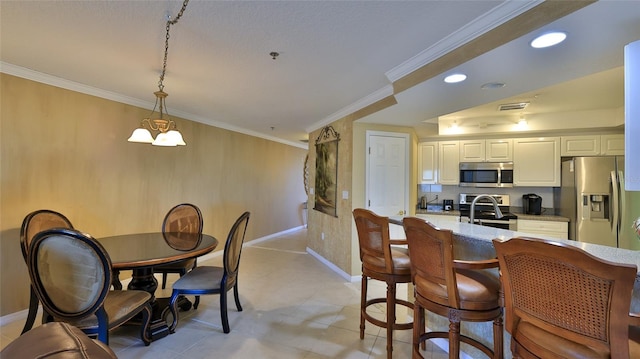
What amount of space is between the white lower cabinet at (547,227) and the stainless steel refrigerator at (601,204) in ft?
0.28

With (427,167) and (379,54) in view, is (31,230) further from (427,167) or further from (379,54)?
(427,167)

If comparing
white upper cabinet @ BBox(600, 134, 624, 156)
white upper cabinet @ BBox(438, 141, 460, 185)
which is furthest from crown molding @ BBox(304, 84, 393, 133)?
white upper cabinet @ BBox(600, 134, 624, 156)

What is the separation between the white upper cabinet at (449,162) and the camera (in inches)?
190

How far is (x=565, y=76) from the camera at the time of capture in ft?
6.75

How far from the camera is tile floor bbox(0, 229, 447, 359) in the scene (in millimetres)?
2248

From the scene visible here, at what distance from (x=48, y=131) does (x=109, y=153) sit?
0.61 m

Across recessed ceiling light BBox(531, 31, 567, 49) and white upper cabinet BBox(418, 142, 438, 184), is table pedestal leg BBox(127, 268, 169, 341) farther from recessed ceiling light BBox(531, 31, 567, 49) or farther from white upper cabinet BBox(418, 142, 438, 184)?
white upper cabinet BBox(418, 142, 438, 184)

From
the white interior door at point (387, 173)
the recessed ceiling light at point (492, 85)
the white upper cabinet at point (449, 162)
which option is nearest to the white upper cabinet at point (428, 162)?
the white upper cabinet at point (449, 162)

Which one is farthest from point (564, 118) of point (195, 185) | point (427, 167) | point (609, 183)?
point (195, 185)

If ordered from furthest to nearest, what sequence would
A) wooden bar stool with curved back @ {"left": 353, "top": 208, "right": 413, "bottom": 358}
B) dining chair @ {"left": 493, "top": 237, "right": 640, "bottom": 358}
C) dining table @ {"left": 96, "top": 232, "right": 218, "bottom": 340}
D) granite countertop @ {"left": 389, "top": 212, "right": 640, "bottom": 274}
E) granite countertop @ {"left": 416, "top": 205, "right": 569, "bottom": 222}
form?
1. granite countertop @ {"left": 416, "top": 205, "right": 569, "bottom": 222}
2. dining table @ {"left": 96, "top": 232, "right": 218, "bottom": 340}
3. wooden bar stool with curved back @ {"left": 353, "top": 208, "right": 413, "bottom": 358}
4. granite countertop @ {"left": 389, "top": 212, "right": 640, "bottom": 274}
5. dining chair @ {"left": 493, "top": 237, "right": 640, "bottom": 358}

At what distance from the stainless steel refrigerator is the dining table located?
185 inches

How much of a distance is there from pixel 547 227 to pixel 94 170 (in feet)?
19.6

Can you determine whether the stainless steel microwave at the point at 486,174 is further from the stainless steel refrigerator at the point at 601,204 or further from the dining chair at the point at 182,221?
the dining chair at the point at 182,221

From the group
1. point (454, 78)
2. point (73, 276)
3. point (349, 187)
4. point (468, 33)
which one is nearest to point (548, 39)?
point (468, 33)
